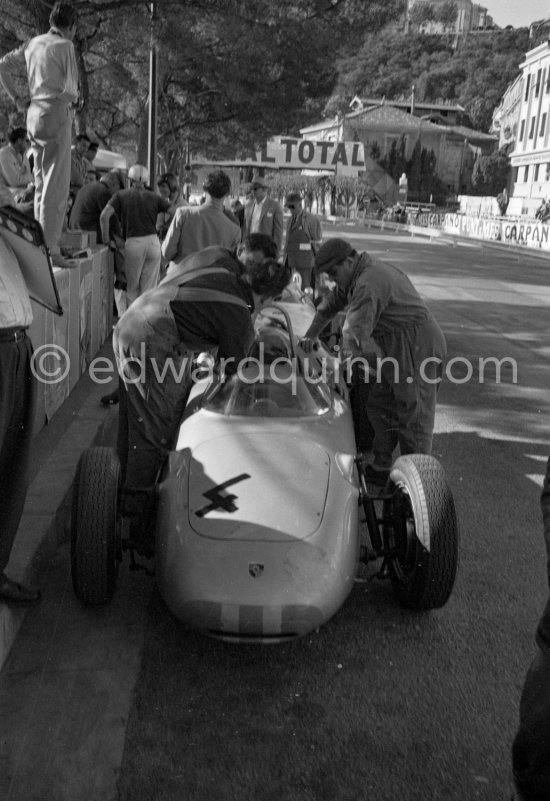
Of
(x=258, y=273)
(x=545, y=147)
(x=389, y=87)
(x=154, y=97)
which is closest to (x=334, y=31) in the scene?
(x=154, y=97)

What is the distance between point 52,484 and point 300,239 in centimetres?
806

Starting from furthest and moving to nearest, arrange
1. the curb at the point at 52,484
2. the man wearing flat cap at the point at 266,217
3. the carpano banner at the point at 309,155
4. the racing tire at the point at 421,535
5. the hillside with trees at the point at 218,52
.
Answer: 1. the carpano banner at the point at 309,155
2. the hillside with trees at the point at 218,52
3. the man wearing flat cap at the point at 266,217
4. the curb at the point at 52,484
5. the racing tire at the point at 421,535

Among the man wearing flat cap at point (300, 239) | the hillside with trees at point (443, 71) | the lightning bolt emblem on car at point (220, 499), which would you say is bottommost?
the lightning bolt emblem on car at point (220, 499)

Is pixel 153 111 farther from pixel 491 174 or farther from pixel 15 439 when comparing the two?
pixel 491 174

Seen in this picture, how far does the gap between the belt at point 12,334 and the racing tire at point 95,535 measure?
30.6 inches

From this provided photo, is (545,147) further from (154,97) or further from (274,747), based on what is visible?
(274,747)

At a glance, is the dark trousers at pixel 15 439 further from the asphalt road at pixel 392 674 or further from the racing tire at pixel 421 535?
the racing tire at pixel 421 535

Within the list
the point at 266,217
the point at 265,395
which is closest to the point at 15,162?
the point at 266,217

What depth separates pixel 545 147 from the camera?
220 ft

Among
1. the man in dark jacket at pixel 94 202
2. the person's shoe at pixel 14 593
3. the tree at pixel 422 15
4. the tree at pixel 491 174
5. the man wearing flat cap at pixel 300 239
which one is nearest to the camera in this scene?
the person's shoe at pixel 14 593

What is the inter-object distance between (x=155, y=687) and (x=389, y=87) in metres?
137

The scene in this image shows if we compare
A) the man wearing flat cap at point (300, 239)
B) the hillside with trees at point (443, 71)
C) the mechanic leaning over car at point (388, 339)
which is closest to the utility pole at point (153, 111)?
the man wearing flat cap at point (300, 239)

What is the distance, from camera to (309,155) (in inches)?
1267

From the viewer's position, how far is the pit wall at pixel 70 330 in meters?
5.41
